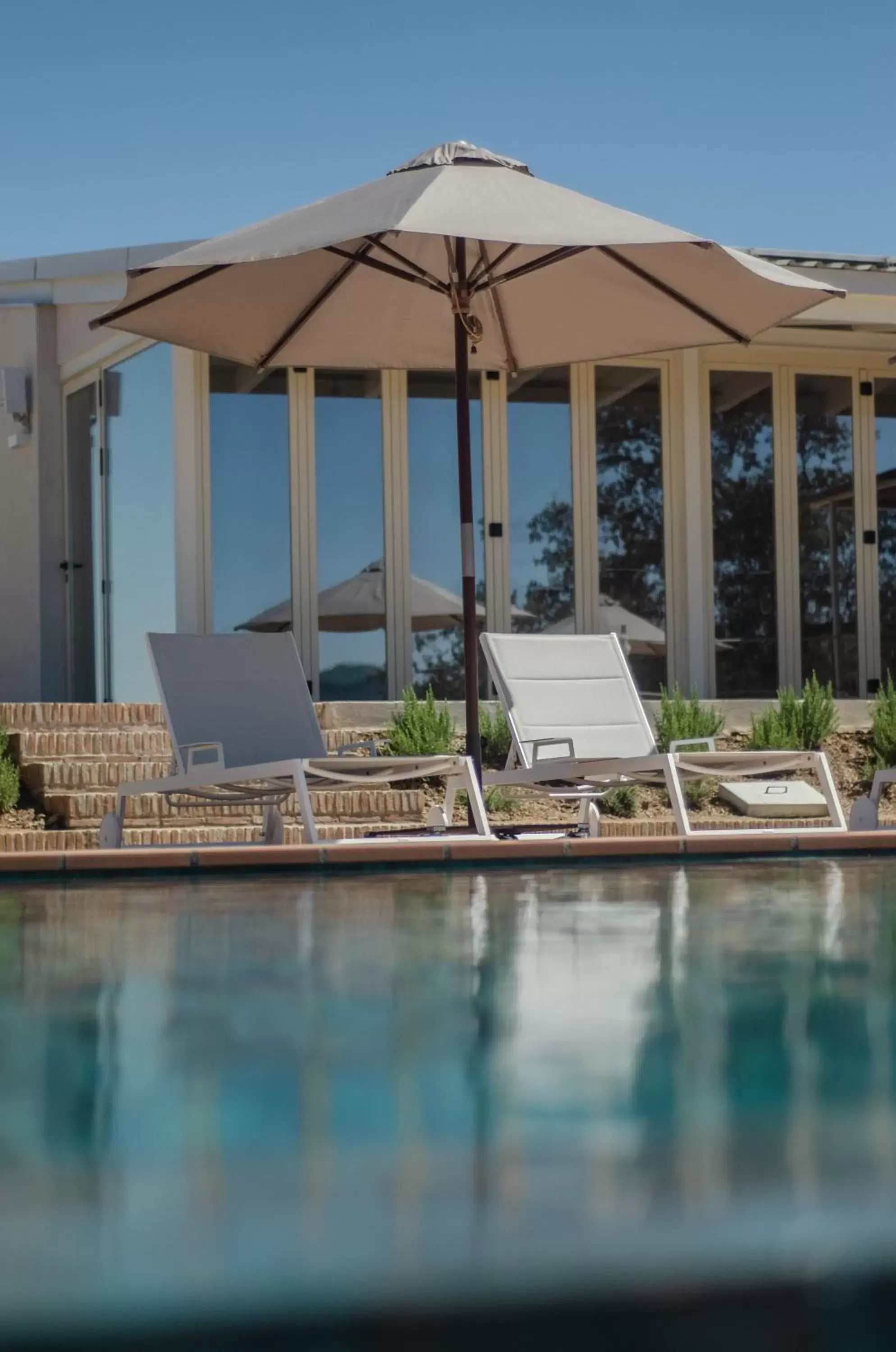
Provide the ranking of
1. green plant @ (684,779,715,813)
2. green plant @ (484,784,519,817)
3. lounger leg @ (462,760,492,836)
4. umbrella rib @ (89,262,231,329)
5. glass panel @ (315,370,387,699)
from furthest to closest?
1. glass panel @ (315,370,387,699)
2. green plant @ (684,779,715,813)
3. green plant @ (484,784,519,817)
4. umbrella rib @ (89,262,231,329)
5. lounger leg @ (462,760,492,836)

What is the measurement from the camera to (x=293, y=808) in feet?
25.8

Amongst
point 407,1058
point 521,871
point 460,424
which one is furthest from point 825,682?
point 407,1058

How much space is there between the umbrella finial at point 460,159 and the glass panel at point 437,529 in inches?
173

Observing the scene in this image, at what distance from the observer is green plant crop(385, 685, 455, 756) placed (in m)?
8.18

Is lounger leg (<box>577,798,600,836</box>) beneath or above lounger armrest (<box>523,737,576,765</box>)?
beneath

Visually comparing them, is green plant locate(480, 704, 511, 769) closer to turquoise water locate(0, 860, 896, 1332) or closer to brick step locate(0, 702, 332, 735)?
brick step locate(0, 702, 332, 735)

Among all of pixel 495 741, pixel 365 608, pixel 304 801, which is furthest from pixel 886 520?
pixel 304 801

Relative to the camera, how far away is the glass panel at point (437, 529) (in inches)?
401

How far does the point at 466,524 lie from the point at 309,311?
151 centimetres

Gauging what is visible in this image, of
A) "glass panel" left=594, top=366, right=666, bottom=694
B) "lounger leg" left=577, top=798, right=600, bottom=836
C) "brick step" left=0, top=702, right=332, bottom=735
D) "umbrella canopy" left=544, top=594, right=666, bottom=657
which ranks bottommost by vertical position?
"lounger leg" left=577, top=798, right=600, bottom=836

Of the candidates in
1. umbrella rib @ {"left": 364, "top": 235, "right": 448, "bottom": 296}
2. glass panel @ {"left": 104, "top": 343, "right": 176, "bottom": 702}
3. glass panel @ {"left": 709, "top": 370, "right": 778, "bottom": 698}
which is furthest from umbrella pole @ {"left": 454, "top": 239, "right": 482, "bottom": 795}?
glass panel @ {"left": 709, "top": 370, "right": 778, "bottom": 698}

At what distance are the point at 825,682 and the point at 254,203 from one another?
11528 millimetres

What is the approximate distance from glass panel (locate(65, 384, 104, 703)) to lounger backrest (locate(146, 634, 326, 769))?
186 inches

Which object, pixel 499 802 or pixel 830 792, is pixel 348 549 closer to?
pixel 499 802
